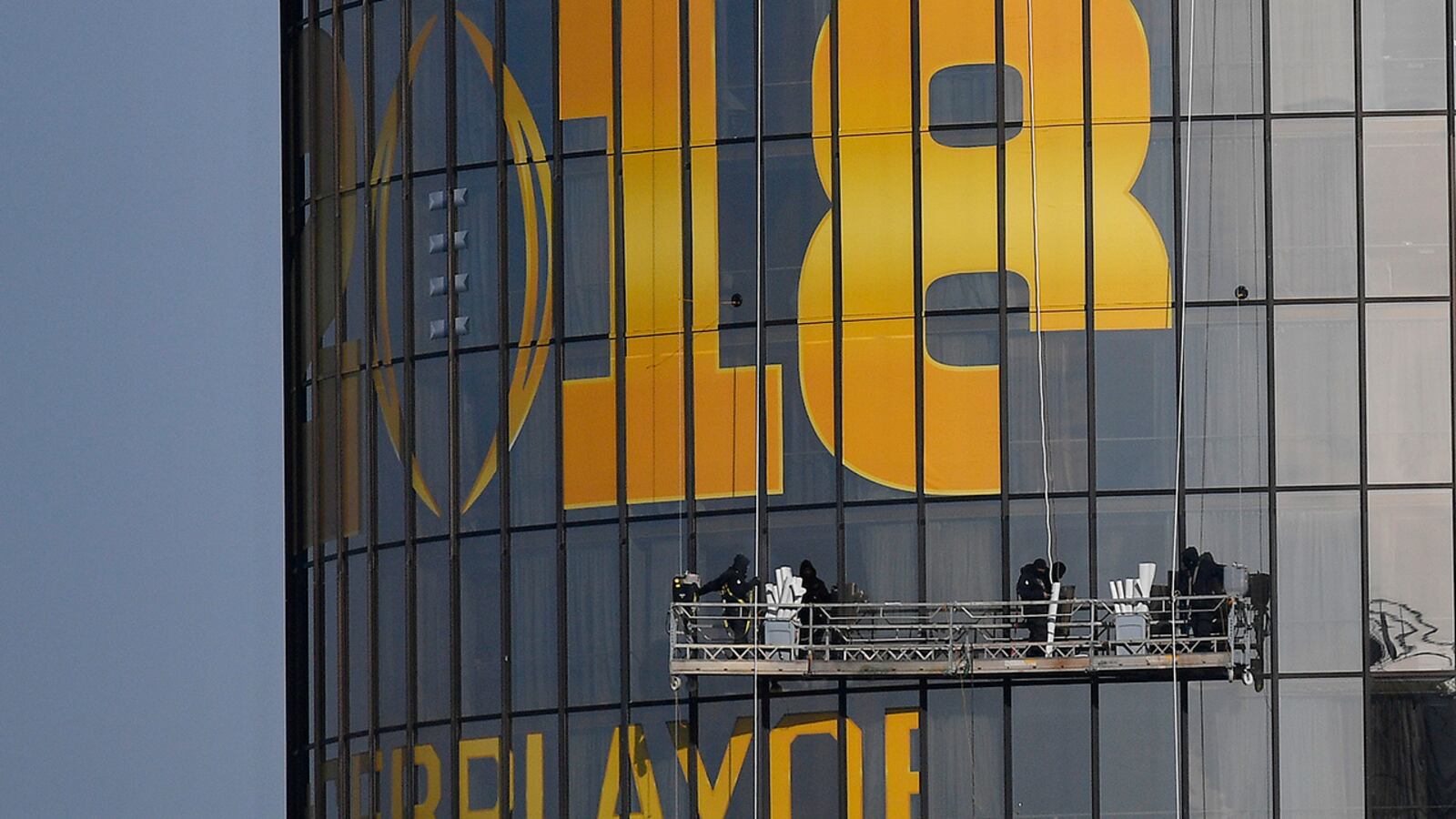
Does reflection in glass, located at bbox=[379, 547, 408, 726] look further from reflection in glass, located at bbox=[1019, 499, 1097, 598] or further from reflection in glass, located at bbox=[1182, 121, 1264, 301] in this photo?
reflection in glass, located at bbox=[1182, 121, 1264, 301]

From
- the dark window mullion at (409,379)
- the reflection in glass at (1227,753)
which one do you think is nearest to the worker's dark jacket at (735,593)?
the dark window mullion at (409,379)

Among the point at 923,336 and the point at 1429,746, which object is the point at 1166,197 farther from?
the point at 1429,746

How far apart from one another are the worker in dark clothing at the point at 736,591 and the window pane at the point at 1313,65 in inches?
435

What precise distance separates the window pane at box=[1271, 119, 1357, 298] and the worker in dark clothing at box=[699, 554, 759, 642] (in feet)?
30.7

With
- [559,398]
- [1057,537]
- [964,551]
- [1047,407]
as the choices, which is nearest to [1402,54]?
[1047,407]

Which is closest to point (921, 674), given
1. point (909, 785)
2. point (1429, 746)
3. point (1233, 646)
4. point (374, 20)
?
point (909, 785)

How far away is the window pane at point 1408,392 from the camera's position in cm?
3675

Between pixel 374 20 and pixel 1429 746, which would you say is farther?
pixel 374 20

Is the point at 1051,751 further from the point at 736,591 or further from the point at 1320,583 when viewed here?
the point at 736,591

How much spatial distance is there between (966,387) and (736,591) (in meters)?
4.79

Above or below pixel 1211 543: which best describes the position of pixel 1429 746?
below

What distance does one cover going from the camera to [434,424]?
40344 millimetres

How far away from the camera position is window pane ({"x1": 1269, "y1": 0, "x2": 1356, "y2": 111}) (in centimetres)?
3719

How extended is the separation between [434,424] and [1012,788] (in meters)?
11.6
